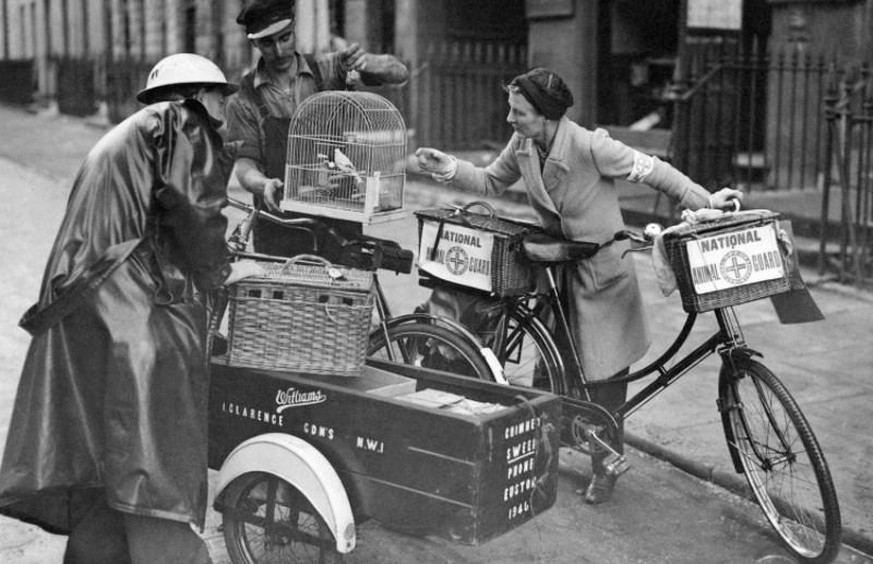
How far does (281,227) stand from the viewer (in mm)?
5578

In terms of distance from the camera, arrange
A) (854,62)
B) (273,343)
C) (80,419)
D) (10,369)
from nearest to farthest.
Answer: (80,419)
(273,343)
(10,369)
(854,62)

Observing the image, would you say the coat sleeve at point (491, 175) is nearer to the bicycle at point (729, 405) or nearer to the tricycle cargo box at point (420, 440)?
the bicycle at point (729, 405)

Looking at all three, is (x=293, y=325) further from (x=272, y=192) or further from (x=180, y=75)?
(x=272, y=192)

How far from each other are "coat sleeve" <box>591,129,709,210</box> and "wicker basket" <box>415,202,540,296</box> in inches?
17.5

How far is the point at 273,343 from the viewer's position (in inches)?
159

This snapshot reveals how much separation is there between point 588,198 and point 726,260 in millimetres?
847

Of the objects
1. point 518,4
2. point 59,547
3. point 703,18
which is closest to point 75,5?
point 518,4

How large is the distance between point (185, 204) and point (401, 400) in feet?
3.01

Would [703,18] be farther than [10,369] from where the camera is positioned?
Yes

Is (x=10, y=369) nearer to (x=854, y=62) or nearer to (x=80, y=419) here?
(x=80, y=419)

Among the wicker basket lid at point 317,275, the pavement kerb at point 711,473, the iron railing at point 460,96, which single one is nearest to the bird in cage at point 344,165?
the wicker basket lid at point 317,275

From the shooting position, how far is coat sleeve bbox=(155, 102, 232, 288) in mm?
3762

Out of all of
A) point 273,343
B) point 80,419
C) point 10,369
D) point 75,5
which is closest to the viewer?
point 80,419

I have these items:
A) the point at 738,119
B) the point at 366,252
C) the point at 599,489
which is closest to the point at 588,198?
the point at 366,252
